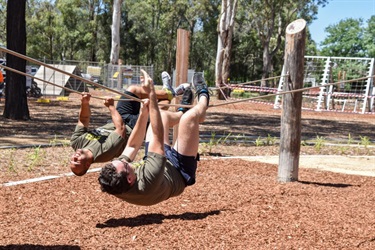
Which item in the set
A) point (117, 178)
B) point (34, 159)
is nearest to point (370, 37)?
point (34, 159)

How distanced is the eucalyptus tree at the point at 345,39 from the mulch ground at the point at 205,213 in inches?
2019

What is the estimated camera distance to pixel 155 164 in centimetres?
420

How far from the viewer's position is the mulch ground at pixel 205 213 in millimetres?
4895

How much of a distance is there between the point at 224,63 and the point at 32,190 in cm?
2436

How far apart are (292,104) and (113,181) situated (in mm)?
4137

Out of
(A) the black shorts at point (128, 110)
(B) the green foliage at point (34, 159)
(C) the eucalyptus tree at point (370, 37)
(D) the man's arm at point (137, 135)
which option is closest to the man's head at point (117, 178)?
(D) the man's arm at point (137, 135)

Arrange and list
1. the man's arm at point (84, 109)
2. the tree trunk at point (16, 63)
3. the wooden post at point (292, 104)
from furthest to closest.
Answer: the tree trunk at point (16, 63) < the wooden post at point (292, 104) < the man's arm at point (84, 109)

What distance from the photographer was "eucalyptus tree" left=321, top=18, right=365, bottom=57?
56.5 m

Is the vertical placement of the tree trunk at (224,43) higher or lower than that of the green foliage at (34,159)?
higher

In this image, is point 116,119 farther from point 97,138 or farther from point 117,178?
point 117,178

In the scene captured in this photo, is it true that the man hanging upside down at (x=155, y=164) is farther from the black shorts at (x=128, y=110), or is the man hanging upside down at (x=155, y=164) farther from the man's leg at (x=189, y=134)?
the black shorts at (x=128, y=110)

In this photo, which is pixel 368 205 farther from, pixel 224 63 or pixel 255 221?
pixel 224 63

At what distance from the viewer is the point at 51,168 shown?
814cm

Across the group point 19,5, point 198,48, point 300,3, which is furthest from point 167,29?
point 19,5
